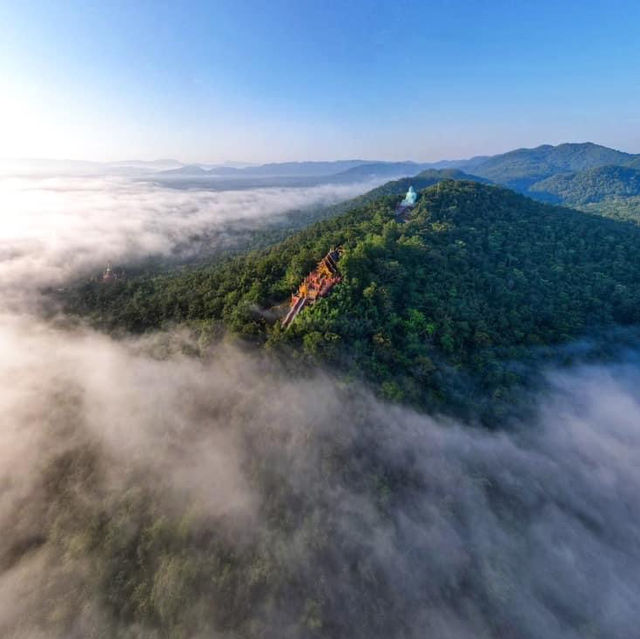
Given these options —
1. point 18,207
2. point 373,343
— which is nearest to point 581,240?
point 373,343

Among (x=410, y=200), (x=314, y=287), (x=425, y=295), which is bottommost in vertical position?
(x=425, y=295)

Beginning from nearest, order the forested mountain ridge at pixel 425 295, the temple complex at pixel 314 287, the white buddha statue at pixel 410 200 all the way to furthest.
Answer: the forested mountain ridge at pixel 425 295 < the temple complex at pixel 314 287 < the white buddha statue at pixel 410 200

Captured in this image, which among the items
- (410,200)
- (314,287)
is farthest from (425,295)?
(410,200)

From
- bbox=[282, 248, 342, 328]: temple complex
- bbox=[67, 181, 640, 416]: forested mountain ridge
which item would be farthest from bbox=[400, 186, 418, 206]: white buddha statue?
bbox=[282, 248, 342, 328]: temple complex

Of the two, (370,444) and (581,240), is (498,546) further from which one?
(581,240)

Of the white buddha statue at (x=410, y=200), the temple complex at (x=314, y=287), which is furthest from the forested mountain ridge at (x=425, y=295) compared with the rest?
the white buddha statue at (x=410, y=200)

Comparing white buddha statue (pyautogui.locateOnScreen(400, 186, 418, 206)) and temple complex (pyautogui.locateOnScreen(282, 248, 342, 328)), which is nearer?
temple complex (pyautogui.locateOnScreen(282, 248, 342, 328))

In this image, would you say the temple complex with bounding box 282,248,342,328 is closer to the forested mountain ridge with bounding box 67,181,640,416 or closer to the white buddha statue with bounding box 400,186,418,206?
the forested mountain ridge with bounding box 67,181,640,416

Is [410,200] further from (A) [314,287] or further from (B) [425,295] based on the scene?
(A) [314,287]

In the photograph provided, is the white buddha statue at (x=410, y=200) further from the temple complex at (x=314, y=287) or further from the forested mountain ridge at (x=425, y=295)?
the temple complex at (x=314, y=287)

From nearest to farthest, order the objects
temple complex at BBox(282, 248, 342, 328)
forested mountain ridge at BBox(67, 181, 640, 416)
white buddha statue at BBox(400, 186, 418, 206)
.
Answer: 1. forested mountain ridge at BBox(67, 181, 640, 416)
2. temple complex at BBox(282, 248, 342, 328)
3. white buddha statue at BBox(400, 186, 418, 206)
